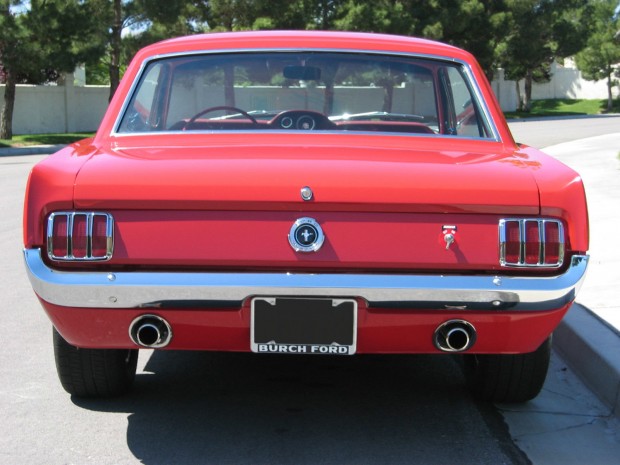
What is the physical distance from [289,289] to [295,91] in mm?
1623

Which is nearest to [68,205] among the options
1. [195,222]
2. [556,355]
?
[195,222]

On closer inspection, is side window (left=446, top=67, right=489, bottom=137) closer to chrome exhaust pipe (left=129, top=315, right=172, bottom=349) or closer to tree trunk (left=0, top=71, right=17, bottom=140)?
chrome exhaust pipe (left=129, top=315, right=172, bottom=349)

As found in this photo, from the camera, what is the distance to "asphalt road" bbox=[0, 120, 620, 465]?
13.1 ft

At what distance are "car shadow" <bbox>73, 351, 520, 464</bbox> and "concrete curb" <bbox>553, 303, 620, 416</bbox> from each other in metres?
0.67

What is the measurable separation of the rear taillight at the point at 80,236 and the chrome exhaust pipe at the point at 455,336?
1.25 m

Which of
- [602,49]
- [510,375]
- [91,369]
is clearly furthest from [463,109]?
[602,49]

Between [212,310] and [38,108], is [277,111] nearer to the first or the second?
[212,310]

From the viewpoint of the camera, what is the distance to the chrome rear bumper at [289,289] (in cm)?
362

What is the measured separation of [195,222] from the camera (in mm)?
3658

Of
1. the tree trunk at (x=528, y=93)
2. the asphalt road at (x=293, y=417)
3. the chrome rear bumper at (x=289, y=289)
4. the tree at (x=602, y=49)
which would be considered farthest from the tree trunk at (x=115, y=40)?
the tree at (x=602, y=49)

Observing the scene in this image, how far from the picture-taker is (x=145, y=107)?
4.79 metres

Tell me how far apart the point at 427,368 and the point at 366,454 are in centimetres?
140

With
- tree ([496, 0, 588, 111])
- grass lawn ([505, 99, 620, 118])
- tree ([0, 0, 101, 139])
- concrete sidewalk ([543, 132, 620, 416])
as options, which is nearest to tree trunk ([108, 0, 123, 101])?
tree ([0, 0, 101, 139])

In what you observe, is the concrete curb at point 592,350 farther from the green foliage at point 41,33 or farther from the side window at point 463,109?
the green foliage at point 41,33
